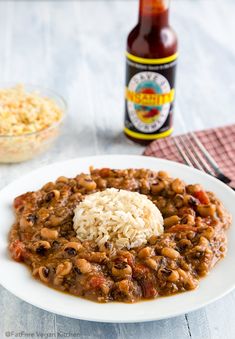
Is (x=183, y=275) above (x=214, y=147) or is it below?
above

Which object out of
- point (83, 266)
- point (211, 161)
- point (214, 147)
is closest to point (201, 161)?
point (211, 161)

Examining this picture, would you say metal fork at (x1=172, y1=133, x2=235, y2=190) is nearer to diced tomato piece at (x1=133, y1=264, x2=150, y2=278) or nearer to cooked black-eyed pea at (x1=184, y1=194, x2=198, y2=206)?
cooked black-eyed pea at (x1=184, y1=194, x2=198, y2=206)

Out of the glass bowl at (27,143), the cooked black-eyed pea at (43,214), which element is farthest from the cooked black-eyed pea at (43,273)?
the glass bowl at (27,143)

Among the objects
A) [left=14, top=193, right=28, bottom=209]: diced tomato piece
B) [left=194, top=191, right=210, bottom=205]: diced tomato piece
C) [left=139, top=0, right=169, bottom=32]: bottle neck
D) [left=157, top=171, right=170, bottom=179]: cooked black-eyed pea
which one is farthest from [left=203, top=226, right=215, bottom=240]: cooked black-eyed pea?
[left=139, top=0, right=169, bottom=32]: bottle neck

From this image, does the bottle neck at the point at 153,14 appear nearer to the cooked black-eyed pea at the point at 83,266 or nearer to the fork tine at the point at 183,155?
the fork tine at the point at 183,155

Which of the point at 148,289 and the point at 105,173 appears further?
the point at 105,173

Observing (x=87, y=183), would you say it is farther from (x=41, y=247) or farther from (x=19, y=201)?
(x=41, y=247)
